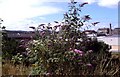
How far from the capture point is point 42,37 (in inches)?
300

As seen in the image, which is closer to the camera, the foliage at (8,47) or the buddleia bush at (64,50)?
the buddleia bush at (64,50)

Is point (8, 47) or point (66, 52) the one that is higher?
point (66, 52)

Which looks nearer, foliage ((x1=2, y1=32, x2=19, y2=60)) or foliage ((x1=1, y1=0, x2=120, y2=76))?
foliage ((x1=1, y1=0, x2=120, y2=76))

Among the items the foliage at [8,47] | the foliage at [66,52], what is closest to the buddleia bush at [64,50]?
the foliage at [66,52]

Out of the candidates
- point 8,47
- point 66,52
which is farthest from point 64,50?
point 8,47

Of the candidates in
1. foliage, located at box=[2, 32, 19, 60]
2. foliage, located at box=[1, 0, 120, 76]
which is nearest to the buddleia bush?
foliage, located at box=[1, 0, 120, 76]

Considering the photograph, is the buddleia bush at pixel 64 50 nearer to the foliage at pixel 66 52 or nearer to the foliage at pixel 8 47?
the foliage at pixel 66 52

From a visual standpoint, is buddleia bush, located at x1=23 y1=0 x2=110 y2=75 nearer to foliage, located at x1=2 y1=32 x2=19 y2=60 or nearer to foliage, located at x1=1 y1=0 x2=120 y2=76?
foliage, located at x1=1 y1=0 x2=120 y2=76

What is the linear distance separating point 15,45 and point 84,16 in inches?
125

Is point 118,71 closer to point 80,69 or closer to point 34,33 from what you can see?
point 80,69

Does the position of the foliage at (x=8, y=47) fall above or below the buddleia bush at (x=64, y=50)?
below

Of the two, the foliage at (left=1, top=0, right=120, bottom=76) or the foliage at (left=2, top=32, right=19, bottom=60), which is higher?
the foliage at (left=1, top=0, right=120, bottom=76)

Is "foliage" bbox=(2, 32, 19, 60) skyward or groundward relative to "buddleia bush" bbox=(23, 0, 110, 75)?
groundward

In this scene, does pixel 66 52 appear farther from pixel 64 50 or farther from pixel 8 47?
pixel 8 47
